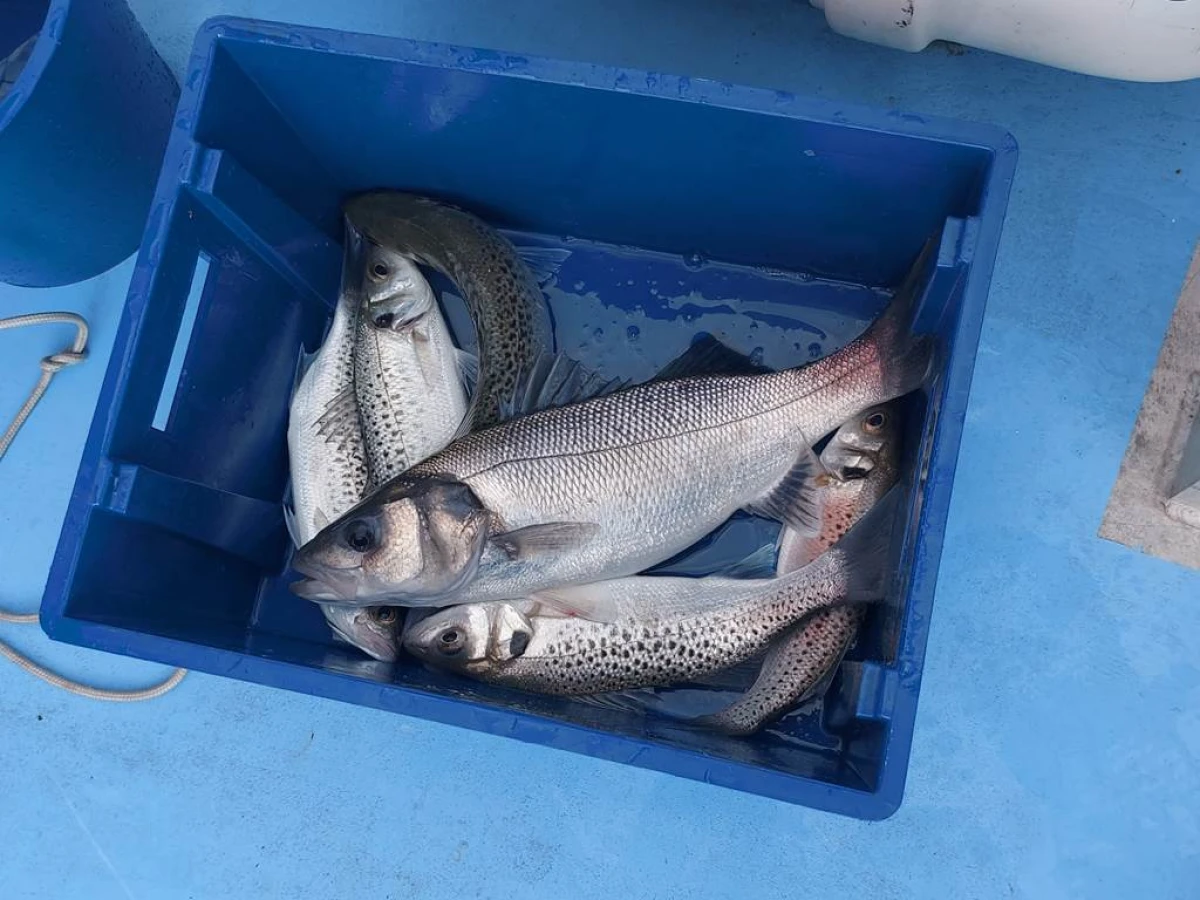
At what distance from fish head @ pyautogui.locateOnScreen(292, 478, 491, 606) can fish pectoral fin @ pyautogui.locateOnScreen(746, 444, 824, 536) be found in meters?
0.42

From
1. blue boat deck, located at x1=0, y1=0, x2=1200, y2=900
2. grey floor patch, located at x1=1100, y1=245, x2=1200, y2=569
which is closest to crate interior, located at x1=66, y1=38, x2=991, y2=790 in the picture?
blue boat deck, located at x1=0, y1=0, x2=1200, y2=900

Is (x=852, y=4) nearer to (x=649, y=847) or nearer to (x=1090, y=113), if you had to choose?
(x=1090, y=113)

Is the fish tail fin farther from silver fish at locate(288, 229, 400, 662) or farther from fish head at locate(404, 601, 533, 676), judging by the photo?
silver fish at locate(288, 229, 400, 662)

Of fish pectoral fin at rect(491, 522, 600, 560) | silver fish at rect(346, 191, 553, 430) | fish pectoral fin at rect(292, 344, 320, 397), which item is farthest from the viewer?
fish pectoral fin at rect(292, 344, 320, 397)

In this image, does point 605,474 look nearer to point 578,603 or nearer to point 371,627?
point 578,603

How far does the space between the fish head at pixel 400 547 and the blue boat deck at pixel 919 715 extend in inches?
18.6

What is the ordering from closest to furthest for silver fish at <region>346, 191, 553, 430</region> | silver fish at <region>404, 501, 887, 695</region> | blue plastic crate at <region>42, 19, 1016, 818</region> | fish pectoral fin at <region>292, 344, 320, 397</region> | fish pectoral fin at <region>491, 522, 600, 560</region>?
1. blue plastic crate at <region>42, 19, 1016, 818</region>
2. fish pectoral fin at <region>491, 522, 600, 560</region>
3. silver fish at <region>404, 501, 887, 695</region>
4. silver fish at <region>346, 191, 553, 430</region>
5. fish pectoral fin at <region>292, 344, 320, 397</region>

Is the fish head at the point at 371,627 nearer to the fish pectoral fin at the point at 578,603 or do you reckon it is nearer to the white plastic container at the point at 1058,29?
the fish pectoral fin at the point at 578,603

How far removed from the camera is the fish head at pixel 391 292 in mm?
1459

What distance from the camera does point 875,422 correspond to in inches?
51.8

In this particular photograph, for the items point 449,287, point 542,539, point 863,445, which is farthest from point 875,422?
point 449,287

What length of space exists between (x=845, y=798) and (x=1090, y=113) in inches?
48.2

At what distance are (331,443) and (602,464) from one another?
0.47m

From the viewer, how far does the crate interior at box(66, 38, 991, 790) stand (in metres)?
1.20
